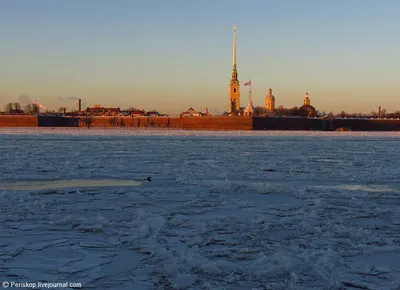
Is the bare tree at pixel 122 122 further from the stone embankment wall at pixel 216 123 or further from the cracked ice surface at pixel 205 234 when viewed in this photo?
the cracked ice surface at pixel 205 234

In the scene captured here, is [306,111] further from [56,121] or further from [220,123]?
[56,121]

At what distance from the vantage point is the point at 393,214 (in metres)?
7.34

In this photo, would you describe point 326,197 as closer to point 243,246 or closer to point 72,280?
point 243,246

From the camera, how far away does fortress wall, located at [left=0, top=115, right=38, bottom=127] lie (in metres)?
92.0

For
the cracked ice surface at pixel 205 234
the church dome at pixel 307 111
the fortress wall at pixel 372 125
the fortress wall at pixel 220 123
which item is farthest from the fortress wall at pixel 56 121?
the cracked ice surface at pixel 205 234

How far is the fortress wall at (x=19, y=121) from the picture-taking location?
92.0 m

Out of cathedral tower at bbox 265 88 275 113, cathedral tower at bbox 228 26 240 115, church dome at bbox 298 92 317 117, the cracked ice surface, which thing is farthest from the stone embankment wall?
the cracked ice surface

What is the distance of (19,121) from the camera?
93000 millimetres

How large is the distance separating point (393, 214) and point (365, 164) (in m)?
8.83

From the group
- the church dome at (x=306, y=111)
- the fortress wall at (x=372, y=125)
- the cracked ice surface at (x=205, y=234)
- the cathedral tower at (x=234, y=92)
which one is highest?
the cathedral tower at (x=234, y=92)

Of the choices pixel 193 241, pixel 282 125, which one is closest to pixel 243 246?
pixel 193 241

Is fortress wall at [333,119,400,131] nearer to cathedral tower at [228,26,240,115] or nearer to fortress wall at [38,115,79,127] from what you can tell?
cathedral tower at [228,26,240,115]

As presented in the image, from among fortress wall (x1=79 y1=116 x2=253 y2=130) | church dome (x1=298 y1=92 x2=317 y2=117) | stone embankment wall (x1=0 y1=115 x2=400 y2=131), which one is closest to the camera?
fortress wall (x1=79 y1=116 x2=253 y2=130)

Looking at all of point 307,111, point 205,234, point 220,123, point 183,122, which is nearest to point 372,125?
point 220,123
